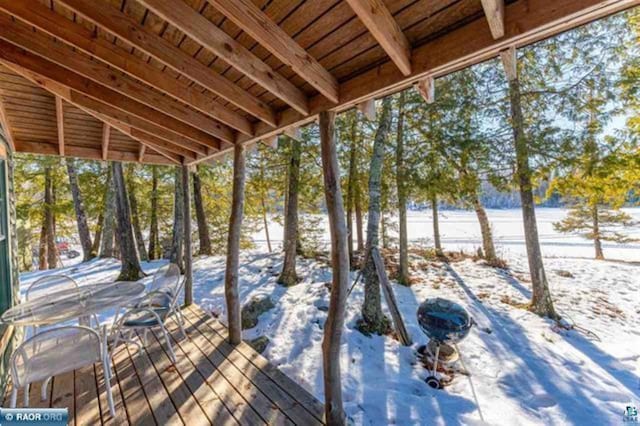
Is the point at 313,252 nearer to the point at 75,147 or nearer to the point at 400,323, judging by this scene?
the point at 400,323

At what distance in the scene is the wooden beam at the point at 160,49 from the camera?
1501 millimetres

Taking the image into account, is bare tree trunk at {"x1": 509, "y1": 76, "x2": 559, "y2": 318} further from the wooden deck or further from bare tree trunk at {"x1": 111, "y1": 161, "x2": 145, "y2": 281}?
bare tree trunk at {"x1": 111, "y1": 161, "x2": 145, "y2": 281}

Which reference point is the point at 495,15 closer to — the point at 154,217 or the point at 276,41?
the point at 276,41

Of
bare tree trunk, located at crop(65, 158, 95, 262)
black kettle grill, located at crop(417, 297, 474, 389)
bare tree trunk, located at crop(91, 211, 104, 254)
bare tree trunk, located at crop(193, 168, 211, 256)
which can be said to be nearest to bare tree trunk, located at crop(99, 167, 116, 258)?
bare tree trunk, located at crop(65, 158, 95, 262)

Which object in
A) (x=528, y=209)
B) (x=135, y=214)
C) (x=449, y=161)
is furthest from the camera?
(x=135, y=214)

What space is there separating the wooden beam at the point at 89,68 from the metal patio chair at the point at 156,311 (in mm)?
1800

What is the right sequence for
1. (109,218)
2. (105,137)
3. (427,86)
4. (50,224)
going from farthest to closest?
1. (50,224)
2. (109,218)
3. (105,137)
4. (427,86)

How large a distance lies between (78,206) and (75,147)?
6464 mm

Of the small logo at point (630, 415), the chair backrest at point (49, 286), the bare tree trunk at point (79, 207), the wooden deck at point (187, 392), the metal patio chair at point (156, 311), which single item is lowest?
the small logo at point (630, 415)

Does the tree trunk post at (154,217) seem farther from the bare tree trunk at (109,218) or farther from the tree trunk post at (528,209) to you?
the tree trunk post at (528,209)

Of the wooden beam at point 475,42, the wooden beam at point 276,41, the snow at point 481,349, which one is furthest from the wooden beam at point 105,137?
the wooden beam at point 475,42

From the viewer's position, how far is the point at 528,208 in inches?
224

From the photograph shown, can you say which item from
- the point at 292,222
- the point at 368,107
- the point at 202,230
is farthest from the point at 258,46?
the point at 202,230

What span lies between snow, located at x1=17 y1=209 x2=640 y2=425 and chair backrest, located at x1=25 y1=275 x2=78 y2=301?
2.07m
